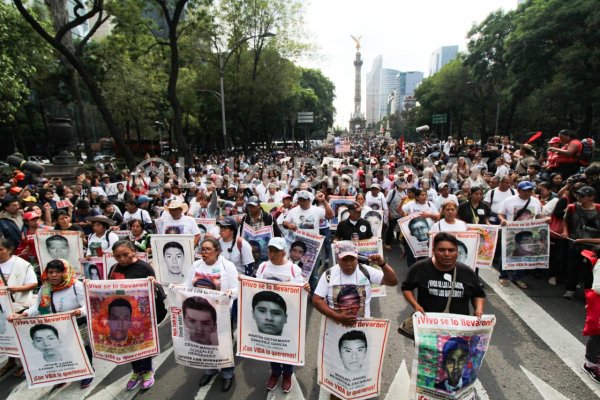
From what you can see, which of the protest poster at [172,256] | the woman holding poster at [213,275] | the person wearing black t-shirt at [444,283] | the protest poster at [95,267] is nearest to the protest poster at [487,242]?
the person wearing black t-shirt at [444,283]

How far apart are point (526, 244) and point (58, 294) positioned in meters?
6.61

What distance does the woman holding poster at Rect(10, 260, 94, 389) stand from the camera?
12.2ft

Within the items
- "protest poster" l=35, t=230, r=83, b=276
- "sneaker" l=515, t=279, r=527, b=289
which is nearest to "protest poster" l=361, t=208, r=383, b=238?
"sneaker" l=515, t=279, r=527, b=289

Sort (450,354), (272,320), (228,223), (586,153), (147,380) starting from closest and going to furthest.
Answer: (450,354), (272,320), (147,380), (228,223), (586,153)

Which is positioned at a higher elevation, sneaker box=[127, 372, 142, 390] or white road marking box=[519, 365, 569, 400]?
white road marking box=[519, 365, 569, 400]

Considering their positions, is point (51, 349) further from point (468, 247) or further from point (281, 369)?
point (468, 247)

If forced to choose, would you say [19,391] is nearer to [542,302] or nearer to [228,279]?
[228,279]

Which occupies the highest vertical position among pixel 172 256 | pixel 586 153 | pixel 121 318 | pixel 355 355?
pixel 586 153

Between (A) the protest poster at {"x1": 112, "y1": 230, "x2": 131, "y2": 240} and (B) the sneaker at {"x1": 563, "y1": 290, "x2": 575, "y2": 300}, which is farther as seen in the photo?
(A) the protest poster at {"x1": 112, "y1": 230, "x2": 131, "y2": 240}

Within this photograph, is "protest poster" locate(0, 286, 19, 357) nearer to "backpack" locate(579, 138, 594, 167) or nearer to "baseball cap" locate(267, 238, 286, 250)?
"baseball cap" locate(267, 238, 286, 250)

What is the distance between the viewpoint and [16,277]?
4.18 metres

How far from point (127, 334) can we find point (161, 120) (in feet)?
130

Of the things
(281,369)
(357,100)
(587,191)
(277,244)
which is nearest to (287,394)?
(281,369)

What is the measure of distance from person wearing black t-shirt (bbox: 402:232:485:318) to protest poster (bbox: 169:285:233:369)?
184 cm
